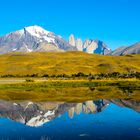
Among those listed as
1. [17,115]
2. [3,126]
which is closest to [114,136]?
[3,126]

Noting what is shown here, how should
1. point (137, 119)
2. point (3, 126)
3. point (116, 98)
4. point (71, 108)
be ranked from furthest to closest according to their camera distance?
1. point (116, 98)
2. point (71, 108)
3. point (137, 119)
4. point (3, 126)

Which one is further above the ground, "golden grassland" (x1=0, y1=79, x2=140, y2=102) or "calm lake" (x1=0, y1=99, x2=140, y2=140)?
"golden grassland" (x1=0, y1=79, x2=140, y2=102)

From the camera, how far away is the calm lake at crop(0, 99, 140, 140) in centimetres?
4191

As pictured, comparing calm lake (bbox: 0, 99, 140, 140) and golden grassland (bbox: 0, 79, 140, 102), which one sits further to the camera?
golden grassland (bbox: 0, 79, 140, 102)

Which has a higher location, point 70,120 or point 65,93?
point 65,93

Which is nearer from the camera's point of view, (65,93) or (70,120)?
(70,120)

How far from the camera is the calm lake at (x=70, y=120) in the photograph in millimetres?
41906

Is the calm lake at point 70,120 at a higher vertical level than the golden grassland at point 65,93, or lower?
lower

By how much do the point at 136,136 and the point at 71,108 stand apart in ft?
84.4

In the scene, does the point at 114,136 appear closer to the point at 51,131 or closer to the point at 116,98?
the point at 51,131

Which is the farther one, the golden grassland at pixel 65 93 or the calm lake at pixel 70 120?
the golden grassland at pixel 65 93

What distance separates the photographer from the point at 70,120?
5269cm

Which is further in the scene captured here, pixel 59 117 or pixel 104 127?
pixel 59 117

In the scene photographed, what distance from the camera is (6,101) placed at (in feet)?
253
